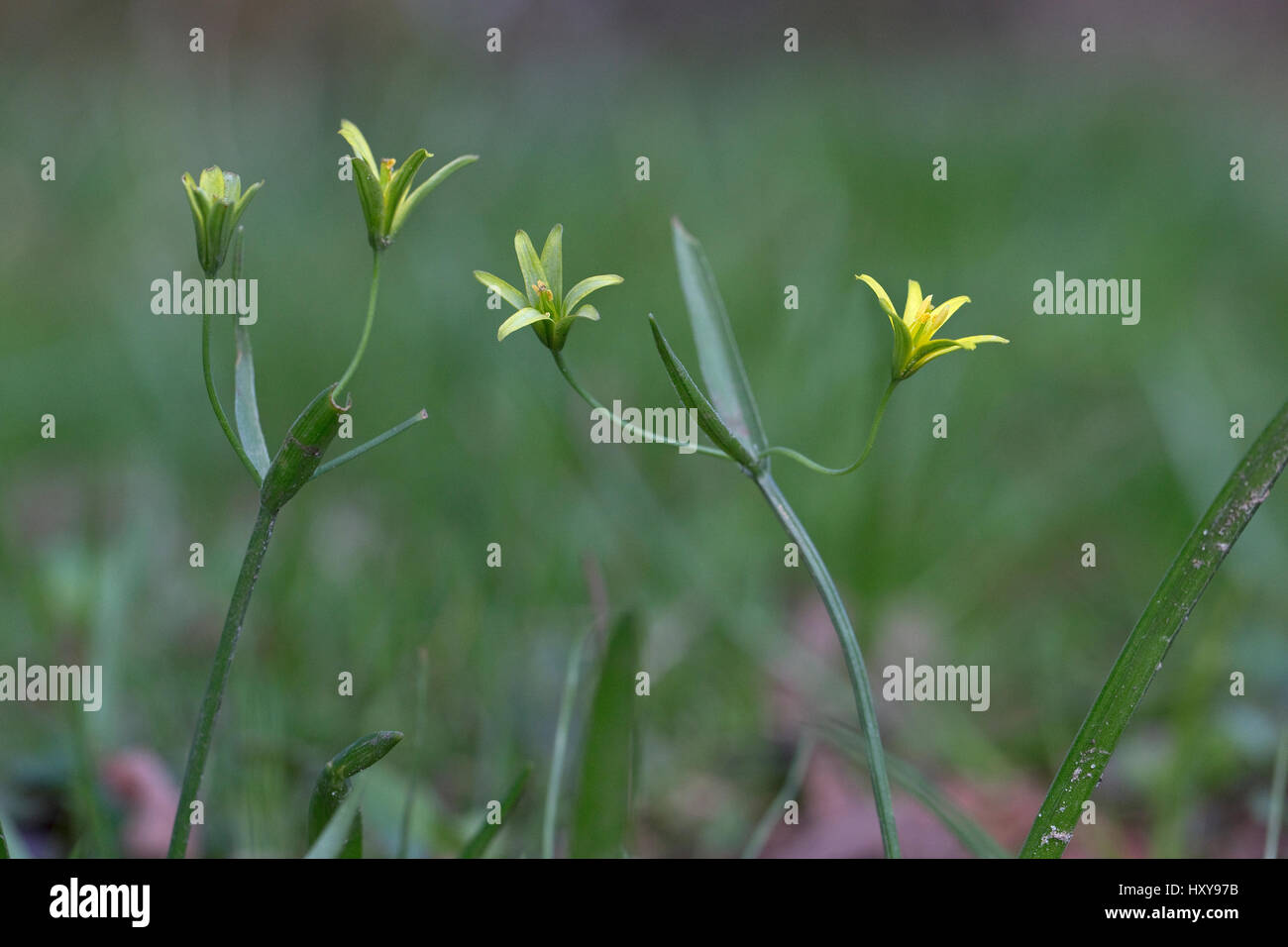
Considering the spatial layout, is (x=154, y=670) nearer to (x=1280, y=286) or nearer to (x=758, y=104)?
(x=1280, y=286)

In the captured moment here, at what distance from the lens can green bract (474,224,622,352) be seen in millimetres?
701

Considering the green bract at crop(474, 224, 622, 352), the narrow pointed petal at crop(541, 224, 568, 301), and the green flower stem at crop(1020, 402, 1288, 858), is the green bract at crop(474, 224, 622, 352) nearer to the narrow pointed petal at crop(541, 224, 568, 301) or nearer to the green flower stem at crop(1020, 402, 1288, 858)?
the narrow pointed petal at crop(541, 224, 568, 301)

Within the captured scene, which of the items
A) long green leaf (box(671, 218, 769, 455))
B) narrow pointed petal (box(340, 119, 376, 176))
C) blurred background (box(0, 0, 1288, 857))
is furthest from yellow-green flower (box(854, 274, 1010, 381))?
blurred background (box(0, 0, 1288, 857))

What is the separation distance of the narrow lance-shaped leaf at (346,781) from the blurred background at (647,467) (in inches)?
8.9

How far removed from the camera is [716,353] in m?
0.86

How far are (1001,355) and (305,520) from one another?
1840 mm

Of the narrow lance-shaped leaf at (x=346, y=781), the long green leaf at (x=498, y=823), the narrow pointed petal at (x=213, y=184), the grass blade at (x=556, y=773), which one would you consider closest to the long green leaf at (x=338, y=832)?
the narrow lance-shaped leaf at (x=346, y=781)

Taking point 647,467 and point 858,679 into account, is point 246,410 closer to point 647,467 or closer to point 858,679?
point 858,679

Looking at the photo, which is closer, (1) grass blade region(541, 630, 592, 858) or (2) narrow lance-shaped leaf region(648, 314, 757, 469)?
(2) narrow lance-shaped leaf region(648, 314, 757, 469)

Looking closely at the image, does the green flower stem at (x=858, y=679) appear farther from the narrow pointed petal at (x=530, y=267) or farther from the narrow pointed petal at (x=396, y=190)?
the narrow pointed petal at (x=396, y=190)

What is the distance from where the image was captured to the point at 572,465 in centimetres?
234

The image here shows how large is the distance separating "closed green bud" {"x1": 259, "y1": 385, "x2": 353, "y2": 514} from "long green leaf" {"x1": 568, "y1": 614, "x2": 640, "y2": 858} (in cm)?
41

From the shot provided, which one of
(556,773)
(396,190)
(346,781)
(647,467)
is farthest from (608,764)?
(647,467)

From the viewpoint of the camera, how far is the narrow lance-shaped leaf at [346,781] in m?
0.74
